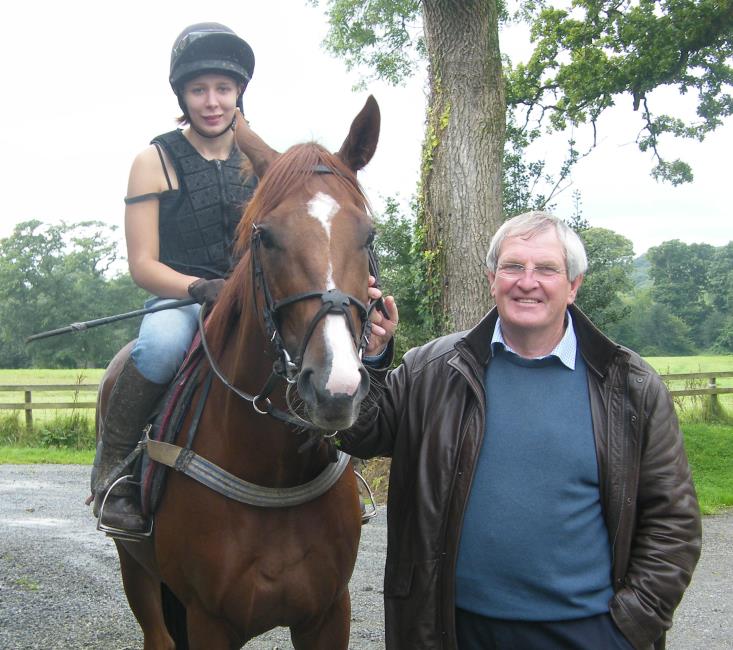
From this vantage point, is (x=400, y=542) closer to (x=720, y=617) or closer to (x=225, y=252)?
(x=225, y=252)

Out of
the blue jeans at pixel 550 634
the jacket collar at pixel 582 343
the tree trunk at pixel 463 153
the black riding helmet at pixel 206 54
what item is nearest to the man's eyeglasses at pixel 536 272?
the jacket collar at pixel 582 343

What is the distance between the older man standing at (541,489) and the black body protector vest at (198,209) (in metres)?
1.35

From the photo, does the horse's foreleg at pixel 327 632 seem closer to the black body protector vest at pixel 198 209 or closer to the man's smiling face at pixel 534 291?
the man's smiling face at pixel 534 291

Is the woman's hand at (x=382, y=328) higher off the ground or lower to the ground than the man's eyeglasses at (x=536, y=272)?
lower

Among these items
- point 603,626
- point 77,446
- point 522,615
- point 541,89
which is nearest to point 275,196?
point 522,615

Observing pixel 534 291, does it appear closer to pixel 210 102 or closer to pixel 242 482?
pixel 242 482

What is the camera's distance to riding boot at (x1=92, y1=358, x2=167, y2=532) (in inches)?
130

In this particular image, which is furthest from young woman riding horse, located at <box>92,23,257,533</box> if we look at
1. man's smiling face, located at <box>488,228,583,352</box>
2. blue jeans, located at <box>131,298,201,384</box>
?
man's smiling face, located at <box>488,228,583,352</box>

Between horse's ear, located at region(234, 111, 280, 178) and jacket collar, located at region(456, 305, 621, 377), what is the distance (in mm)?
1003

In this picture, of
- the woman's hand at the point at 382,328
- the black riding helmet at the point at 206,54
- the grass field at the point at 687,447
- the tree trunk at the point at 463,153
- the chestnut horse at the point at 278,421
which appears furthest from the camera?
the grass field at the point at 687,447

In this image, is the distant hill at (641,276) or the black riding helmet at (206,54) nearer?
the black riding helmet at (206,54)

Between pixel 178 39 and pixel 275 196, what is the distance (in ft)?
5.43

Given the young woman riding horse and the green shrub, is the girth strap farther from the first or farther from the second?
the green shrub

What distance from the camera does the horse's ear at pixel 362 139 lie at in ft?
9.04
